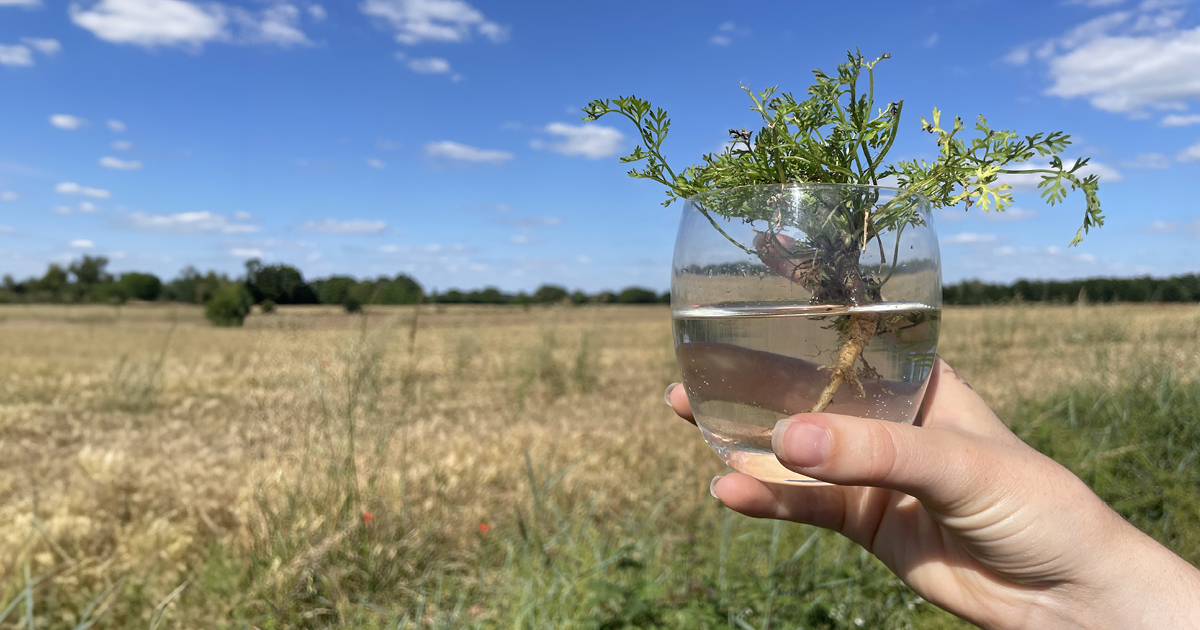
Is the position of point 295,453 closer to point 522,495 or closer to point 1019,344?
point 522,495

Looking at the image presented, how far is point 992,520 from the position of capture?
1.33 metres

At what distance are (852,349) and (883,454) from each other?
210 millimetres

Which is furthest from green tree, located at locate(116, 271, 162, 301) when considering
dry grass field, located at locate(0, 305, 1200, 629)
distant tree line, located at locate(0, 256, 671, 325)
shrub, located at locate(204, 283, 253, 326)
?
dry grass field, located at locate(0, 305, 1200, 629)

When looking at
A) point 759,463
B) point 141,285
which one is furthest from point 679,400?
point 141,285

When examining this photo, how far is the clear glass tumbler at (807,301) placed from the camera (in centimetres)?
110

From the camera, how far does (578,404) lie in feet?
33.4

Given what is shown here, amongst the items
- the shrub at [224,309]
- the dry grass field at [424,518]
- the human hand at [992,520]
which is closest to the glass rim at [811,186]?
the human hand at [992,520]

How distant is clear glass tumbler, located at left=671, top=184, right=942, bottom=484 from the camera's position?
1104mm

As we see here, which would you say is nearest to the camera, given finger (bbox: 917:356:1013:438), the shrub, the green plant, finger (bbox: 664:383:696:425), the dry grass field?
the green plant

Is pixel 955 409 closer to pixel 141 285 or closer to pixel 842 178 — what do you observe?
pixel 842 178

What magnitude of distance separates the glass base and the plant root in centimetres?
20

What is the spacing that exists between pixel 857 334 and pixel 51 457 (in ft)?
27.0

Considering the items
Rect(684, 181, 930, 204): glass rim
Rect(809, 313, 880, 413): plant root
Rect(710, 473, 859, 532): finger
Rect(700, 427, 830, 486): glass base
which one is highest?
Rect(684, 181, 930, 204): glass rim

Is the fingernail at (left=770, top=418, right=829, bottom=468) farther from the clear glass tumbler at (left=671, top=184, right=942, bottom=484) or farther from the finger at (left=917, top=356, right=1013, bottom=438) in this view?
the finger at (left=917, top=356, right=1013, bottom=438)
